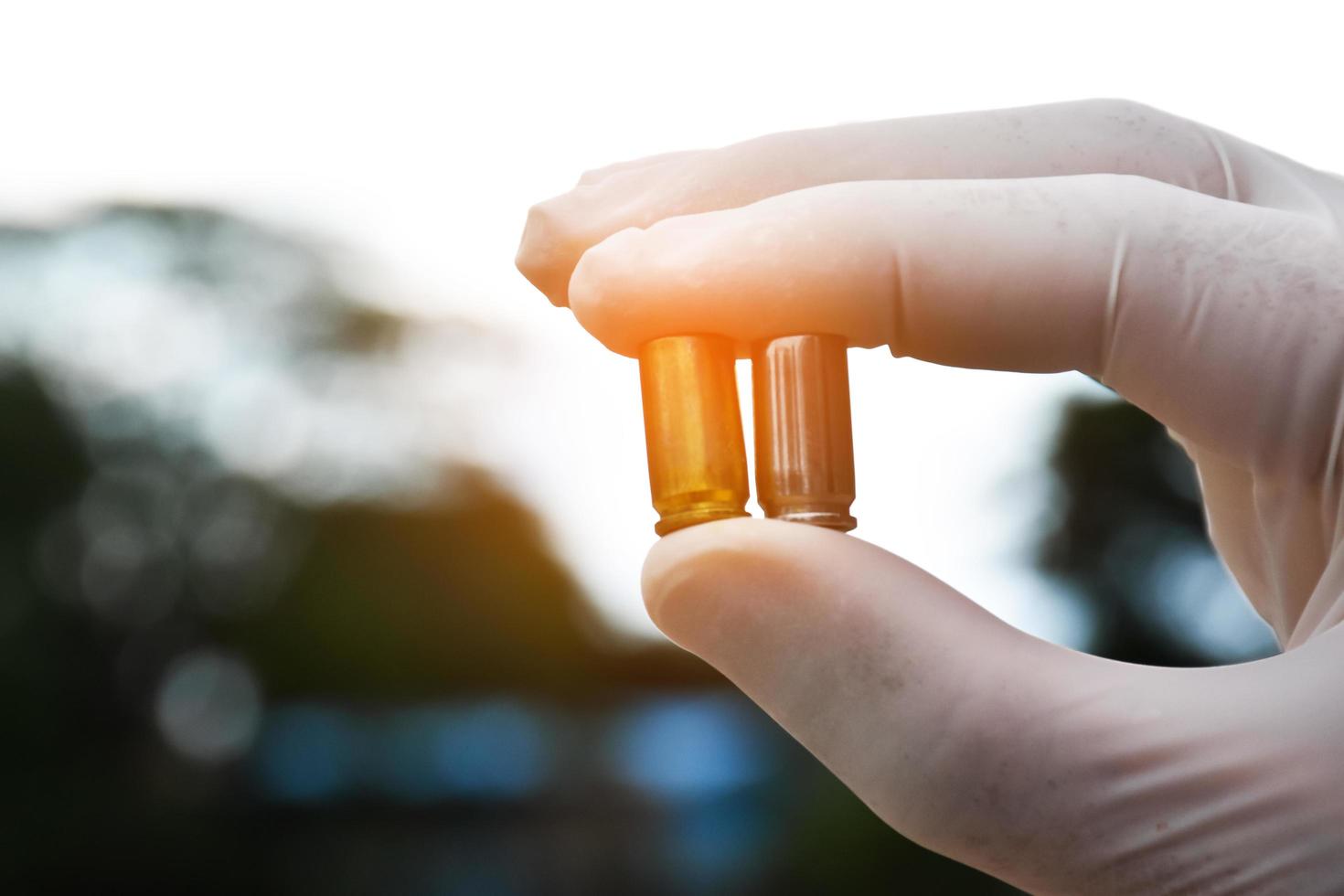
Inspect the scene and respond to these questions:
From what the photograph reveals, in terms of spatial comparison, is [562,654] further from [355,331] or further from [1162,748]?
[1162,748]

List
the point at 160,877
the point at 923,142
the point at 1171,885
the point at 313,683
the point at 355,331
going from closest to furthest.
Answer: the point at 1171,885 < the point at 923,142 < the point at 160,877 < the point at 313,683 < the point at 355,331

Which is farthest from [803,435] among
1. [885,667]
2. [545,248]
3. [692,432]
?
[545,248]

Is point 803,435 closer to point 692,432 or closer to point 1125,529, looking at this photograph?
point 692,432

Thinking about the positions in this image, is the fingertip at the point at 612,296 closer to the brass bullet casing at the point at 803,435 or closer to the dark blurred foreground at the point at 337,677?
the brass bullet casing at the point at 803,435

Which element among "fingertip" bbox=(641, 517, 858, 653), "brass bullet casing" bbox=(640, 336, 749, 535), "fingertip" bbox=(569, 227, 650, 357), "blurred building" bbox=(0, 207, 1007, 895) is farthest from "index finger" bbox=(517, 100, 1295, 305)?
"blurred building" bbox=(0, 207, 1007, 895)

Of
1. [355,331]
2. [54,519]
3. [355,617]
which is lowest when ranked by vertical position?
[355,617]

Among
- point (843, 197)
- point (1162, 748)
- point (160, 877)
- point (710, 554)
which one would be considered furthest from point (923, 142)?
point (160, 877)
